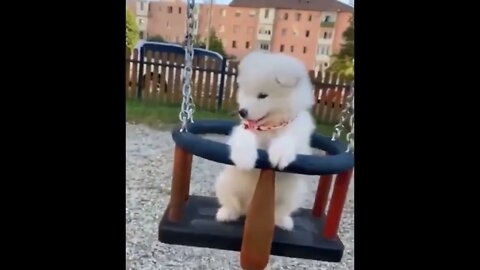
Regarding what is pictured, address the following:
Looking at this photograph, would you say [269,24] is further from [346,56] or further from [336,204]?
A: [336,204]

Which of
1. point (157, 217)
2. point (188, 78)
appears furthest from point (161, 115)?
point (157, 217)

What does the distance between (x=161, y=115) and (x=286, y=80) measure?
24cm

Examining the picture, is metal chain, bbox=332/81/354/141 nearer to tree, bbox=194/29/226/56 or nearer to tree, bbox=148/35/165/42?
tree, bbox=194/29/226/56

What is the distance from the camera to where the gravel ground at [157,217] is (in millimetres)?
1247

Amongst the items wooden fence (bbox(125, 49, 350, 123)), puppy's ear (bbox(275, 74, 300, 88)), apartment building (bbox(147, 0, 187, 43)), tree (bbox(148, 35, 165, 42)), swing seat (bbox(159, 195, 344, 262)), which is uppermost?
apartment building (bbox(147, 0, 187, 43))

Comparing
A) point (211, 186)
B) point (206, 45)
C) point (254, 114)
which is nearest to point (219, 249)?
point (211, 186)

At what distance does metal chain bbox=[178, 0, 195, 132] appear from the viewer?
120cm

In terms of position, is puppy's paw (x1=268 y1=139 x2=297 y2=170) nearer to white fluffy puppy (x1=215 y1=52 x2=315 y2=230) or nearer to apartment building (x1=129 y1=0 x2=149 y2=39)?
white fluffy puppy (x1=215 y1=52 x2=315 y2=230)

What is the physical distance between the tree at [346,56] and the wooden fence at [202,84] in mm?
14

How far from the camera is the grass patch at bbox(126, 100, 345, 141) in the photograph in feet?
4.00

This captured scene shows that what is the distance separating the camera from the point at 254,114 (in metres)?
1.18

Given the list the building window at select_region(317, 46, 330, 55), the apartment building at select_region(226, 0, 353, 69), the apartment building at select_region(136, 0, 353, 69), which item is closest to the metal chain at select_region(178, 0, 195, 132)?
the apartment building at select_region(136, 0, 353, 69)

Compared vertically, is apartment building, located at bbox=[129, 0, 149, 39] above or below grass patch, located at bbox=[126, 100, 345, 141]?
above
